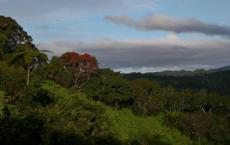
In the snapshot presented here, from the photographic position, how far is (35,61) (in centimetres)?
6412

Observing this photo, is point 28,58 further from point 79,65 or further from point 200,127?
point 200,127

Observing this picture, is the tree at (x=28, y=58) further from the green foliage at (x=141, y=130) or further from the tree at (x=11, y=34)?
the green foliage at (x=141, y=130)

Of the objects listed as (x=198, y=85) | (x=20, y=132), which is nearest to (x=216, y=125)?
(x=20, y=132)

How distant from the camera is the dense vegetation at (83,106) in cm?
4153

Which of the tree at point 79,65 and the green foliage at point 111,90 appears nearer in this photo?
the green foliage at point 111,90

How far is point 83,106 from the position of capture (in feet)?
166

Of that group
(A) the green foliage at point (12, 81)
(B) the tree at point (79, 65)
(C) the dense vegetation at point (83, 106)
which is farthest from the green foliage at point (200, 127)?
(A) the green foliage at point (12, 81)

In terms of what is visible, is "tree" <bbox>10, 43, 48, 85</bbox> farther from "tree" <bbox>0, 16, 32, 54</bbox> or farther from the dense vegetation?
"tree" <bbox>0, 16, 32, 54</bbox>

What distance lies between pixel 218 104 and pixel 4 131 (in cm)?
5295

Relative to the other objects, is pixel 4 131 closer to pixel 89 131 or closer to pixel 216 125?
pixel 89 131

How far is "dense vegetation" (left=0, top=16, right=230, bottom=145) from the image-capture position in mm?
41531

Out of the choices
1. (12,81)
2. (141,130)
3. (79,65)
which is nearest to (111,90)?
(79,65)

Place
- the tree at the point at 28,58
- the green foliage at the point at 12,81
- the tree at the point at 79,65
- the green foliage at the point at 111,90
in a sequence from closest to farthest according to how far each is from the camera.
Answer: the green foliage at the point at 12,81
the tree at the point at 28,58
the green foliage at the point at 111,90
the tree at the point at 79,65

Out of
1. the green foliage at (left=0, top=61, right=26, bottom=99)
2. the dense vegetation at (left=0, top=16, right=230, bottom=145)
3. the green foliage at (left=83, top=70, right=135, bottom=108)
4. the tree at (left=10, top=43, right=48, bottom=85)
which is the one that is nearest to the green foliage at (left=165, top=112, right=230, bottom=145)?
the dense vegetation at (left=0, top=16, right=230, bottom=145)
